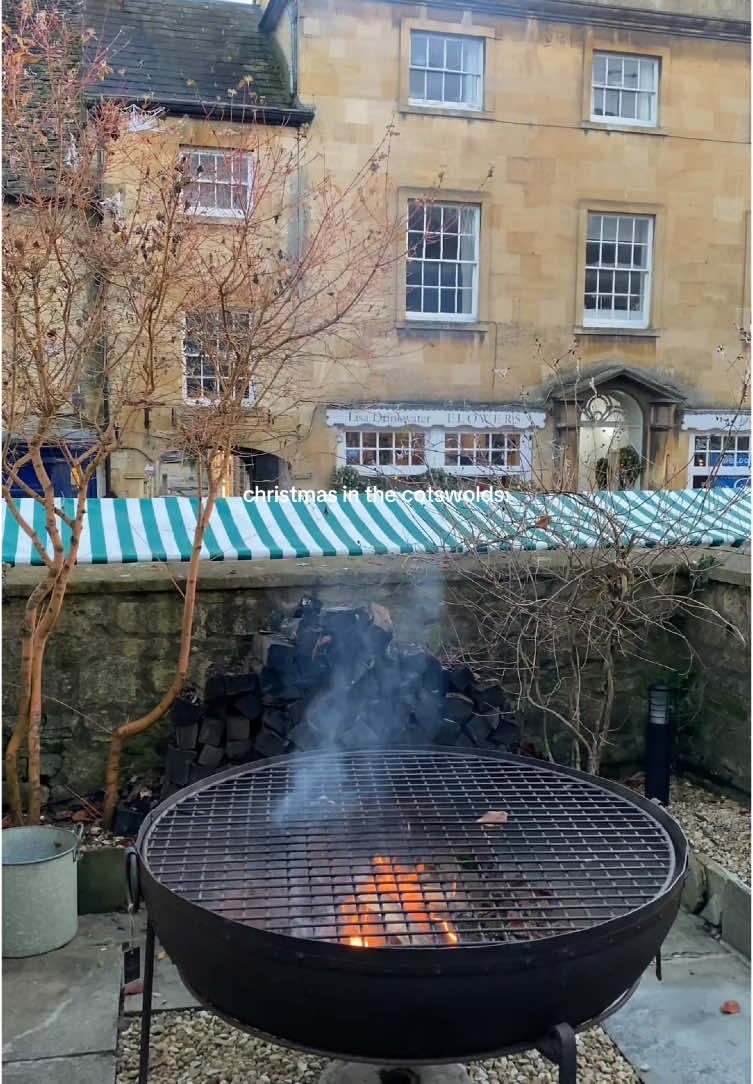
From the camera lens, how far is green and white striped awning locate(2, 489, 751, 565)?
5.11 metres

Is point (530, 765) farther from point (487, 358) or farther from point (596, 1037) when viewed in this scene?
point (487, 358)

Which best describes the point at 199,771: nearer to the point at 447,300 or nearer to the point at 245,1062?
the point at 245,1062

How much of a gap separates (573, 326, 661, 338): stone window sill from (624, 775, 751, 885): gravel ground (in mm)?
9854

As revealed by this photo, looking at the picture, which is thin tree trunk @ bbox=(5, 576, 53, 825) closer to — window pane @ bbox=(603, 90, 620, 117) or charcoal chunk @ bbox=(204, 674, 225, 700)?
charcoal chunk @ bbox=(204, 674, 225, 700)

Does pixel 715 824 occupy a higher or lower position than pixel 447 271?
lower

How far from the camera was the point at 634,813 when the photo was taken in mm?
3035

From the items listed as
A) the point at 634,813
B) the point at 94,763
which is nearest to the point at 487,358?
the point at 94,763

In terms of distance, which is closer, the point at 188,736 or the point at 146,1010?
the point at 146,1010

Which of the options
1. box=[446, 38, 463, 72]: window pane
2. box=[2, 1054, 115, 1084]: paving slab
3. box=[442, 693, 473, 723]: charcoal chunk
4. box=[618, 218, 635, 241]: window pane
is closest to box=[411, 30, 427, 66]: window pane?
box=[446, 38, 463, 72]: window pane

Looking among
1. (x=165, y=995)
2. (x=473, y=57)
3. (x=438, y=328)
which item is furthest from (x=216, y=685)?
(x=473, y=57)

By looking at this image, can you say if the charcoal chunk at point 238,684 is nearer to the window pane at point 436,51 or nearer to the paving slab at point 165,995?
the paving slab at point 165,995

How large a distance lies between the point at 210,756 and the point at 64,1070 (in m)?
1.82

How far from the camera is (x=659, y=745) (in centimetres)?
523

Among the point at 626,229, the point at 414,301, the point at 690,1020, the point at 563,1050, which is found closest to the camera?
the point at 563,1050
